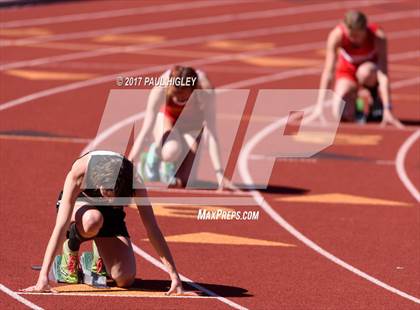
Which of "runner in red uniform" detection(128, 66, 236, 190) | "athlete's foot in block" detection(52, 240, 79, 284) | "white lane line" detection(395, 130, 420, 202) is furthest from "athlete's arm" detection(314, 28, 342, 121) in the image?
"athlete's foot in block" detection(52, 240, 79, 284)

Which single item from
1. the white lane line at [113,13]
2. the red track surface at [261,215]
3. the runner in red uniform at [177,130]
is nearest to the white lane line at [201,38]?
the red track surface at [261,215]

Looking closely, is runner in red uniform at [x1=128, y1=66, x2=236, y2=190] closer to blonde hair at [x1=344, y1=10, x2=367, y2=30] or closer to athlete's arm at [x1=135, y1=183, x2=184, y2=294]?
blonde hair at [x1=344, y1=10, x2=367, y2=30]

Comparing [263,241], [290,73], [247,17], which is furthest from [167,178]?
[247,17]

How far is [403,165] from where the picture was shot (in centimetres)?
1705

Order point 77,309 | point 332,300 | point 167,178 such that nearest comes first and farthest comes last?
1. point 77,309
2. point 332,300
3. point 167,178

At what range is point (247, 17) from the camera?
97.6 ft

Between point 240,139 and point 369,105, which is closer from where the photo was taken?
point 240,139

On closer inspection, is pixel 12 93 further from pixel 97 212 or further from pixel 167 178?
pixel 97 212

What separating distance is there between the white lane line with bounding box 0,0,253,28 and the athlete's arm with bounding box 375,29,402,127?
947 centimetres

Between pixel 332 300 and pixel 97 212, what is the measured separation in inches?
76.1

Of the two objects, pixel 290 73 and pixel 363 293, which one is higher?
pixel 290 73

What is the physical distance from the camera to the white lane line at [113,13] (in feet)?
88.8

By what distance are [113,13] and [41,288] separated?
19.3m

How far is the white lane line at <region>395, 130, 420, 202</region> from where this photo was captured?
51.2 feet
